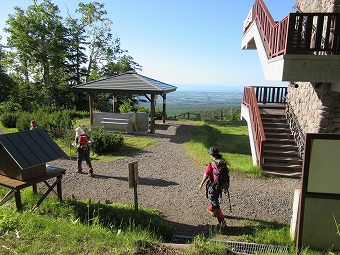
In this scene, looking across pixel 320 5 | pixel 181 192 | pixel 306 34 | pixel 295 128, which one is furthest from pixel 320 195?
pixel 320 5

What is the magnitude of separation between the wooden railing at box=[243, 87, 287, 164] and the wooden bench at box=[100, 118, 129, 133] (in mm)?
6245

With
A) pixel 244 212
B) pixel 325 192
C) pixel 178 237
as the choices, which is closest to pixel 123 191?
pixel 178 237

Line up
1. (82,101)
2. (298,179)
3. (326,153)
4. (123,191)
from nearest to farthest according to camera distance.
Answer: (326,153) < (123,191) < (298,179) < (82,101)

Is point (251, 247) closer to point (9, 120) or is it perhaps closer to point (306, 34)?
point (306, 34)

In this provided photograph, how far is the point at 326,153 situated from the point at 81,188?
5981 mm

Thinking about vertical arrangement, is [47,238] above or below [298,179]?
above

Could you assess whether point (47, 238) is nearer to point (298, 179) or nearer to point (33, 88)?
point (298, 179)

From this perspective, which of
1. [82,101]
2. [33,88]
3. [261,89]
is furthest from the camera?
[82,101]

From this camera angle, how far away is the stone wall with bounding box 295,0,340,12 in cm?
724

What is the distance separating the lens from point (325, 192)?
386 centimetres

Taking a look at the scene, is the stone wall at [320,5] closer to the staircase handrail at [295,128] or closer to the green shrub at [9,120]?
the staircase handrail at [295,128]

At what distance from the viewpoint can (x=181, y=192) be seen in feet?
23.9

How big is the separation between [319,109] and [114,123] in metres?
9.79

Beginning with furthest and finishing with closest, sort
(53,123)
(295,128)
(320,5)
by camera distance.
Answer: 1. (53,123)
2. (295,128)
3. (320,5)
